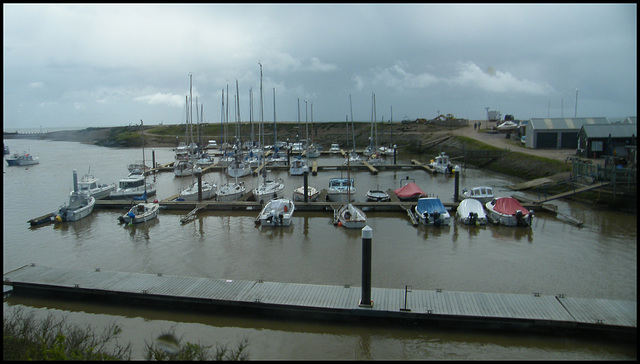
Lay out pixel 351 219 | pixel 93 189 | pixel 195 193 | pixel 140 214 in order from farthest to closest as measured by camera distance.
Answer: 1. pixel 93 189
2. pixel 195 193
3. pixel 140 214
4. pixel 351 219

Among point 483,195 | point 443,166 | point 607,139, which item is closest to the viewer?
point 483,195

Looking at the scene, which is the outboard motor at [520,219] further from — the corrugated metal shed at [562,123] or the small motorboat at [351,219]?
the corrugated metal shed at [562,123]

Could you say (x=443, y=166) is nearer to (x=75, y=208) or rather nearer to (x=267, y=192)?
(x=267, y=192)

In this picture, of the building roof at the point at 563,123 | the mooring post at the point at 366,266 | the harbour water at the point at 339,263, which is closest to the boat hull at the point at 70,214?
the harbour water at the point at 339,263

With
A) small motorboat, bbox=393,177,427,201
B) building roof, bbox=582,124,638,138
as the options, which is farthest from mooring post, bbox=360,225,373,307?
Answer: building roof, bbox=582,124,638,138

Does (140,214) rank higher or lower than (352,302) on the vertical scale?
higher

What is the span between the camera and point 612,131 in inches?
1342

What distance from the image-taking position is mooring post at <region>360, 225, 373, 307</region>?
475 inches

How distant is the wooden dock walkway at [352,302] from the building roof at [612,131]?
2655 cm

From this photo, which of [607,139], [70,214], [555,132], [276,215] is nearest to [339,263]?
[276,215]

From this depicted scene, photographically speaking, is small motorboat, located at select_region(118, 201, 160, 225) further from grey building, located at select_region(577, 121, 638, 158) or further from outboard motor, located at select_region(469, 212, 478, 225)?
grey building, located at select_region(577, 121, 638, 158)

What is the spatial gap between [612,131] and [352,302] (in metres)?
31.6

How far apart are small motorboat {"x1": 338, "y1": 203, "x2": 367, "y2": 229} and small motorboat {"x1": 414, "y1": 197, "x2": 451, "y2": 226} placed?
3182 millimetres

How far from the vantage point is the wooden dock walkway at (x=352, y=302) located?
37.6ft
